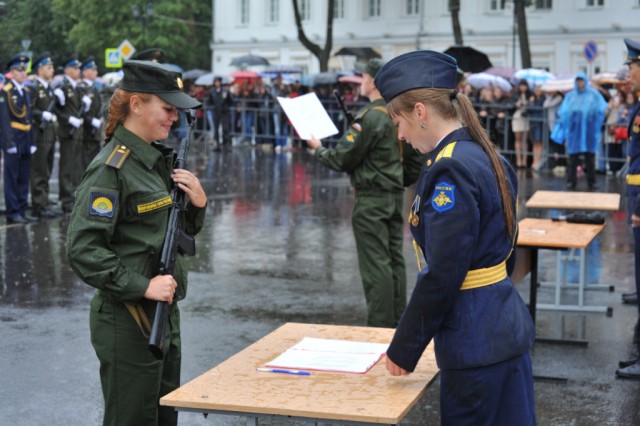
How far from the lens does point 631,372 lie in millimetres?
7891

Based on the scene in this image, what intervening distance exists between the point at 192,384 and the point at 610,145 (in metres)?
21.0

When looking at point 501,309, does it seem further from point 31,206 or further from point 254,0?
point 254,0

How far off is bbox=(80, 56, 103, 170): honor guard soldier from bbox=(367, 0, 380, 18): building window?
125 feet

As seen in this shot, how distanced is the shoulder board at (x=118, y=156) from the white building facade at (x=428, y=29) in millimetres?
38800

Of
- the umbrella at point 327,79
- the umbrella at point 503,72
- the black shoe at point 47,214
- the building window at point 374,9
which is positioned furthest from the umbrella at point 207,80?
the black shoe at point 47,214

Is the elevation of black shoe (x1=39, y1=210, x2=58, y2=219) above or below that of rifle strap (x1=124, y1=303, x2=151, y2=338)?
below

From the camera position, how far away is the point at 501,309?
157 inches

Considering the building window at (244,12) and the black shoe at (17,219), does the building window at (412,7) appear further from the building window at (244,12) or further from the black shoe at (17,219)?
the black shoe at (17,219)

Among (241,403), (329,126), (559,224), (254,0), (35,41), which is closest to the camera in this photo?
(241,403)

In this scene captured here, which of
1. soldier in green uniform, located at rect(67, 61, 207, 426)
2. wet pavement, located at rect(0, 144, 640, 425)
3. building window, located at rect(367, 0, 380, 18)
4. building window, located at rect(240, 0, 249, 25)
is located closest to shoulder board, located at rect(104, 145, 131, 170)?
soldier in green uniform, located at rect(67, 61, 207, 426)

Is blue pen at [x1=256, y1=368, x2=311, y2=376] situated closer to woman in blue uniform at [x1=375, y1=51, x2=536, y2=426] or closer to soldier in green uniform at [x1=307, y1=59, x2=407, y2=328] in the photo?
woman in blue uniform at [x1=375, y1=51, x2=536, y2=426]

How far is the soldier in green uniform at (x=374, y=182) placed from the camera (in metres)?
8.30

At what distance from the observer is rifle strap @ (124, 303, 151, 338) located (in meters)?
4.57

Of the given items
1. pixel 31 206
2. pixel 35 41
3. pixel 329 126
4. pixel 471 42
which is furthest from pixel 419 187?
pixel 471 42
